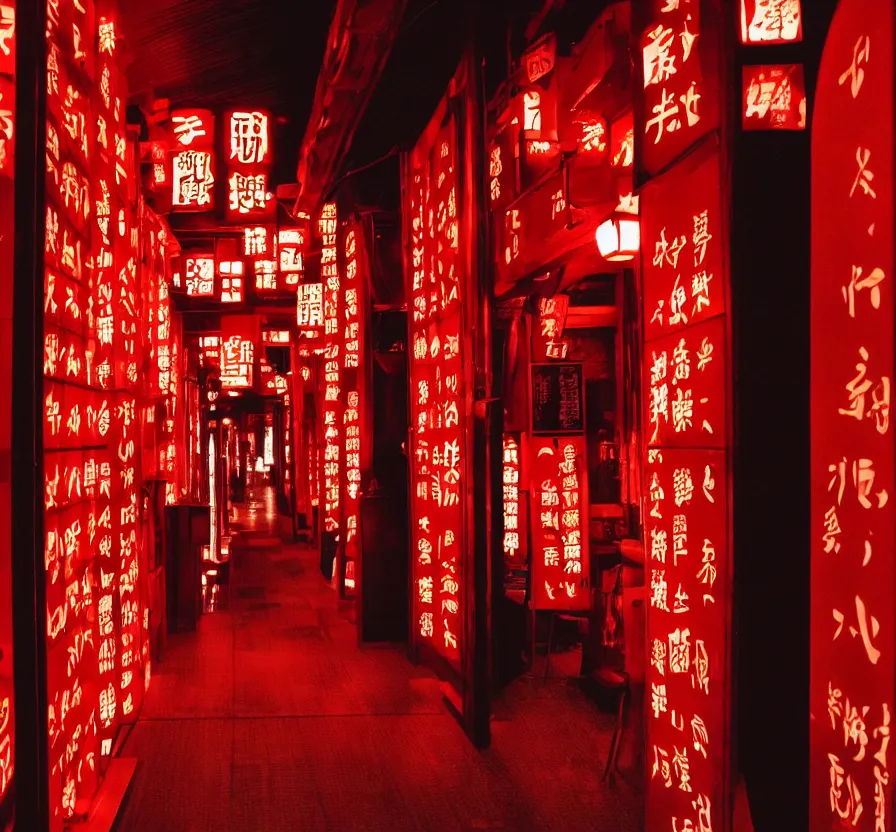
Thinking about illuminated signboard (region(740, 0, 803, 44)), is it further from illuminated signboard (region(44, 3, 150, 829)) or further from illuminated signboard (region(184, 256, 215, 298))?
illuminated signboard (region(184, 256, 215, 298))

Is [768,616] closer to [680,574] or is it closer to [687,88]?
[680,574]

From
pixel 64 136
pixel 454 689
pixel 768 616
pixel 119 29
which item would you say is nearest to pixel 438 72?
pixel 119 29

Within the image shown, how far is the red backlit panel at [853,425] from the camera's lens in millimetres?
2215

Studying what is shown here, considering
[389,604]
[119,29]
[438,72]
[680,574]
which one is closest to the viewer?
[680,574]

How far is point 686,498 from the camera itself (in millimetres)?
3777

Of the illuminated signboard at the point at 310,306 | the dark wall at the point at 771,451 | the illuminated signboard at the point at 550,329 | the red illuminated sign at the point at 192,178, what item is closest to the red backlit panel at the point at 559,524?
the illuminated signboard at the point at 550,329

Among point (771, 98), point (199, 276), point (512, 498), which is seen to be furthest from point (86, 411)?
point (199, 276)

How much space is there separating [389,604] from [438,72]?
557 centimetres

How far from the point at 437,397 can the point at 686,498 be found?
4137mm

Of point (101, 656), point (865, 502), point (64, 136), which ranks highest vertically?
point (64, 136)

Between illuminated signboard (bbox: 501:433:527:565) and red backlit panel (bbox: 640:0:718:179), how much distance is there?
16.8ft

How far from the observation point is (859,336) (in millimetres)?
2326

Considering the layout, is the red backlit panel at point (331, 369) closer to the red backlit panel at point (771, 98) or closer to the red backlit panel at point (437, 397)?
the red backlit panel at point (437, 397)

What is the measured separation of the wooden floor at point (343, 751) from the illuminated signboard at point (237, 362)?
320 inches
